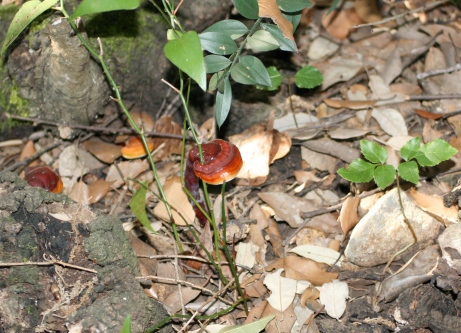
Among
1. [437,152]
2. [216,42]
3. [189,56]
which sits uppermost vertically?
[189,56]

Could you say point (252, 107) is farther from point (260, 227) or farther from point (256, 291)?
point (256, 291)

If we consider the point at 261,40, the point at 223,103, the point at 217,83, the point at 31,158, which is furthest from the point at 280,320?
the point at 31,158

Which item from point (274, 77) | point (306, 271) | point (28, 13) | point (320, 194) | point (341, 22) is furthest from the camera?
point (341, 22)

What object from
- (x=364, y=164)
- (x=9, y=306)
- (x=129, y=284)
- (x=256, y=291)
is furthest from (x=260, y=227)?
(x=9, y=306)

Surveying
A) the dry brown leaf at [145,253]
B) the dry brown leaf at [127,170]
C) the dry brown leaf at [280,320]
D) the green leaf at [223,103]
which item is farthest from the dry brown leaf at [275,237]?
Result: the dry brown leaf at [127,170]

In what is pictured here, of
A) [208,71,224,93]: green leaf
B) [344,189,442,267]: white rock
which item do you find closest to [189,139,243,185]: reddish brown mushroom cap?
[208,71,224,93]: green leaf

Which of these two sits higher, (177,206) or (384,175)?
(384,175)

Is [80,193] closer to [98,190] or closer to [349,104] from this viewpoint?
[98,190]

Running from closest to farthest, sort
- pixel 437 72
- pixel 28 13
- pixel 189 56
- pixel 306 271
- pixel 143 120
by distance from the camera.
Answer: pixel 189 56, pixel 28 13, pixel 306 271, pixel 437 72, pixel 143 120
